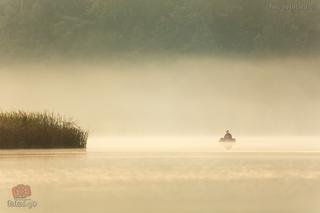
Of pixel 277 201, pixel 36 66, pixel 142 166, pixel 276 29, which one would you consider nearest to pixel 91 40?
pixel 36 66

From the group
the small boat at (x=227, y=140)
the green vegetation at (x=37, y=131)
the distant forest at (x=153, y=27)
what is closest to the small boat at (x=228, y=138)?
the small boat at (x=227, y=140)

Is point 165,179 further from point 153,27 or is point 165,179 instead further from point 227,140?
point 153,27

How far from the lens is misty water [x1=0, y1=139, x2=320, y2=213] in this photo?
2076 millimetres

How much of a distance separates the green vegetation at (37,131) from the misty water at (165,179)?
0.11 ft

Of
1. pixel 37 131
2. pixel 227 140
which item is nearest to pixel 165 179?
pixel 227 140

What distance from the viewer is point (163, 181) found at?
2.11 metres

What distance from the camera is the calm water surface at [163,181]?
2076 mm

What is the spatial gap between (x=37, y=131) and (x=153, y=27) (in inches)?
24.3

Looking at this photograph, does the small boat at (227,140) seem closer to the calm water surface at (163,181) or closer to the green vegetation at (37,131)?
Result: the calm water surface at (163,181)

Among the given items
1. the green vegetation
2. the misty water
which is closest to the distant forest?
the green vegetation

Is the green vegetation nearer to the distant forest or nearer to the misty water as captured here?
the misty water

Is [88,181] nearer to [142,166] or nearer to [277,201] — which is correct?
[142,166]

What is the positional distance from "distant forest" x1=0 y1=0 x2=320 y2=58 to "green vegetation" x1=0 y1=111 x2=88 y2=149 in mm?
248

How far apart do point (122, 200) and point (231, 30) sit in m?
0.80
